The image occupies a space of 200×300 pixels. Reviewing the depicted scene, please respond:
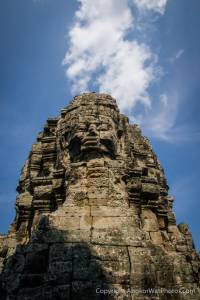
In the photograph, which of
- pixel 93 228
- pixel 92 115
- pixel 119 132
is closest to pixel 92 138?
pixel 92 115

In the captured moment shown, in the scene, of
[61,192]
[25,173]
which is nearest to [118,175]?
[61,192]

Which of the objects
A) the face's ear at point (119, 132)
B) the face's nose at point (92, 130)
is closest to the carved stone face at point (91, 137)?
the face's nose at point (92, 130)

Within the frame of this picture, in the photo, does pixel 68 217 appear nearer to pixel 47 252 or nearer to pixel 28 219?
pixel 47 252

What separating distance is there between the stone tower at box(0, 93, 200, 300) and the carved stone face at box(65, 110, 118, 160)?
0.03m

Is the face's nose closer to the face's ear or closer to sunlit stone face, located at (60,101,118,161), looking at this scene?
sunlit stone face, located at (60,101,118,161)

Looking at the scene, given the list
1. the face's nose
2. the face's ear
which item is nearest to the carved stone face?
the face's nose

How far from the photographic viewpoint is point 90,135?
30.1 feet

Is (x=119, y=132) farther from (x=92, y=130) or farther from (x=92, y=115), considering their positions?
(x=92, y=130)

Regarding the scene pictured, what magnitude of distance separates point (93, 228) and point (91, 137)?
9.49 feet

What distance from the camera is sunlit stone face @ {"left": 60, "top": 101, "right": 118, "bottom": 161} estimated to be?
8992mm

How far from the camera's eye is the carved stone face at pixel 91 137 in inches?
354

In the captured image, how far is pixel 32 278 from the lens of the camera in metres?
6.42

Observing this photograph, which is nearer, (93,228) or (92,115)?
(93,228)

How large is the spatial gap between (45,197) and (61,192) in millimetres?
571
